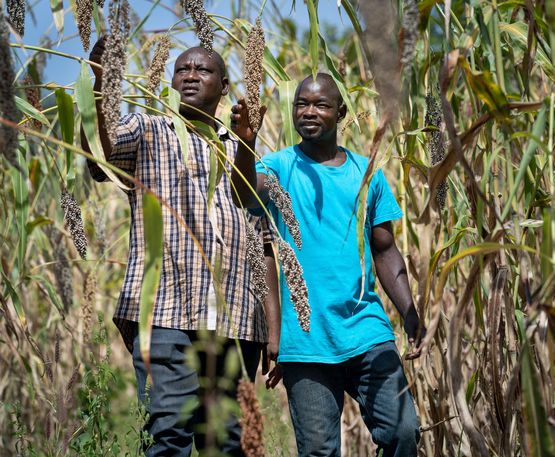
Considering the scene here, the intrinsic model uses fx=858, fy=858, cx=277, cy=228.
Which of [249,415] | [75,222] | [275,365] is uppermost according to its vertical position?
[75,222]

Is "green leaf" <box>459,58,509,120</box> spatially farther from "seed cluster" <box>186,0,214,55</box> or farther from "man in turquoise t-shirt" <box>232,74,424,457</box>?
"man in turquoise t-shirt" <box>232,74,424,457</box>

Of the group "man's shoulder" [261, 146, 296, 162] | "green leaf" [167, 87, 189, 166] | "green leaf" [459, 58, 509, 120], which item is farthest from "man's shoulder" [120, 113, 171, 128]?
"green leaf" [459, 58, 509, 120]

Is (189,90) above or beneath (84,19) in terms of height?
above

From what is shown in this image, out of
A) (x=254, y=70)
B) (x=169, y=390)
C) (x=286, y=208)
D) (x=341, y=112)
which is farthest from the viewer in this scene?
(x=341, y=112)

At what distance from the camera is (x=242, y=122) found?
1821 millimetres

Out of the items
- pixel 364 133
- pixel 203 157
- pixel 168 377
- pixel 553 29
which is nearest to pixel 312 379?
pixel 168 377

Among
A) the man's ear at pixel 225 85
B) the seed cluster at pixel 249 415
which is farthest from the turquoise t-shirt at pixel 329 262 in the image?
the seed cluster at pixel 249 415

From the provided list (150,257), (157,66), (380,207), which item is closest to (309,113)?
(380,207)

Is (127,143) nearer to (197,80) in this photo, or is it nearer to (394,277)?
(197,80)

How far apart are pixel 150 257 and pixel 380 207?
4.42 ft

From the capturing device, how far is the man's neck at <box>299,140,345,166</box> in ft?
8.18

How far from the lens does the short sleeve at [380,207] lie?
249 centimetres

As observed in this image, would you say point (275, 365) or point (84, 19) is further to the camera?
point (275, 365)

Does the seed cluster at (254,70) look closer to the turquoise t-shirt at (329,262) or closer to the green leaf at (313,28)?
the green leaf at (313,28)
